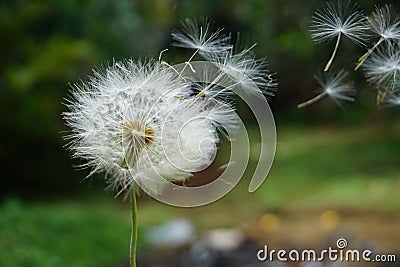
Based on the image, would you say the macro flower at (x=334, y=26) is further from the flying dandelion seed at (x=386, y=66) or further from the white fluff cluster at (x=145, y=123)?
the white fluff cluster at (x=145, y=123)

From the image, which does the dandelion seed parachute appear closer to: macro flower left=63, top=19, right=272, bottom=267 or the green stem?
macro flower left=63, top=19, right=272, bottom=267

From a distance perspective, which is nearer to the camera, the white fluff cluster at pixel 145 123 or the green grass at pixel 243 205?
the white fluff cluster at pixel 145 123

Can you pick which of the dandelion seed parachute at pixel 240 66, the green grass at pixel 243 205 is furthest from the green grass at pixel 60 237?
the dandelion seed parachute at pixel 240 66

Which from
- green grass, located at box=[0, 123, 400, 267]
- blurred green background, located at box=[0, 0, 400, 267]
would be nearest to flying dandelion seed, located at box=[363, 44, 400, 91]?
blurred green background, located at box=[0, 0, 400, 267]

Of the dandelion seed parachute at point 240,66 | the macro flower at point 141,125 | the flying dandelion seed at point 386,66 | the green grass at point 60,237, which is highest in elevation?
the green grass at point 60,237

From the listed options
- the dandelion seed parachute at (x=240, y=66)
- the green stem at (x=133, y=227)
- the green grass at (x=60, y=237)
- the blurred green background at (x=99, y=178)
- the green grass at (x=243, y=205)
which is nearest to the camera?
the green stem at (x=133, y=227)

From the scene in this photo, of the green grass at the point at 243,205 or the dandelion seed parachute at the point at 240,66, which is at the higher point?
the green grass at the point at 243,205

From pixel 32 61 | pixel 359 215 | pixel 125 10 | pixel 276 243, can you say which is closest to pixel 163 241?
pixel 276 243

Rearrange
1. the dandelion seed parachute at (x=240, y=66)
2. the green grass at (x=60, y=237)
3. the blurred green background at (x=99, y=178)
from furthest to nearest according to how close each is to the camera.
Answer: the blurred green background at (x=99, y=178) → the green grass at (x=60, y=237) → the dandelion seed parachute at (x=240, y=66)

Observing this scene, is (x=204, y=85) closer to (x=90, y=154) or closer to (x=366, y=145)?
(x=90, y=154)
